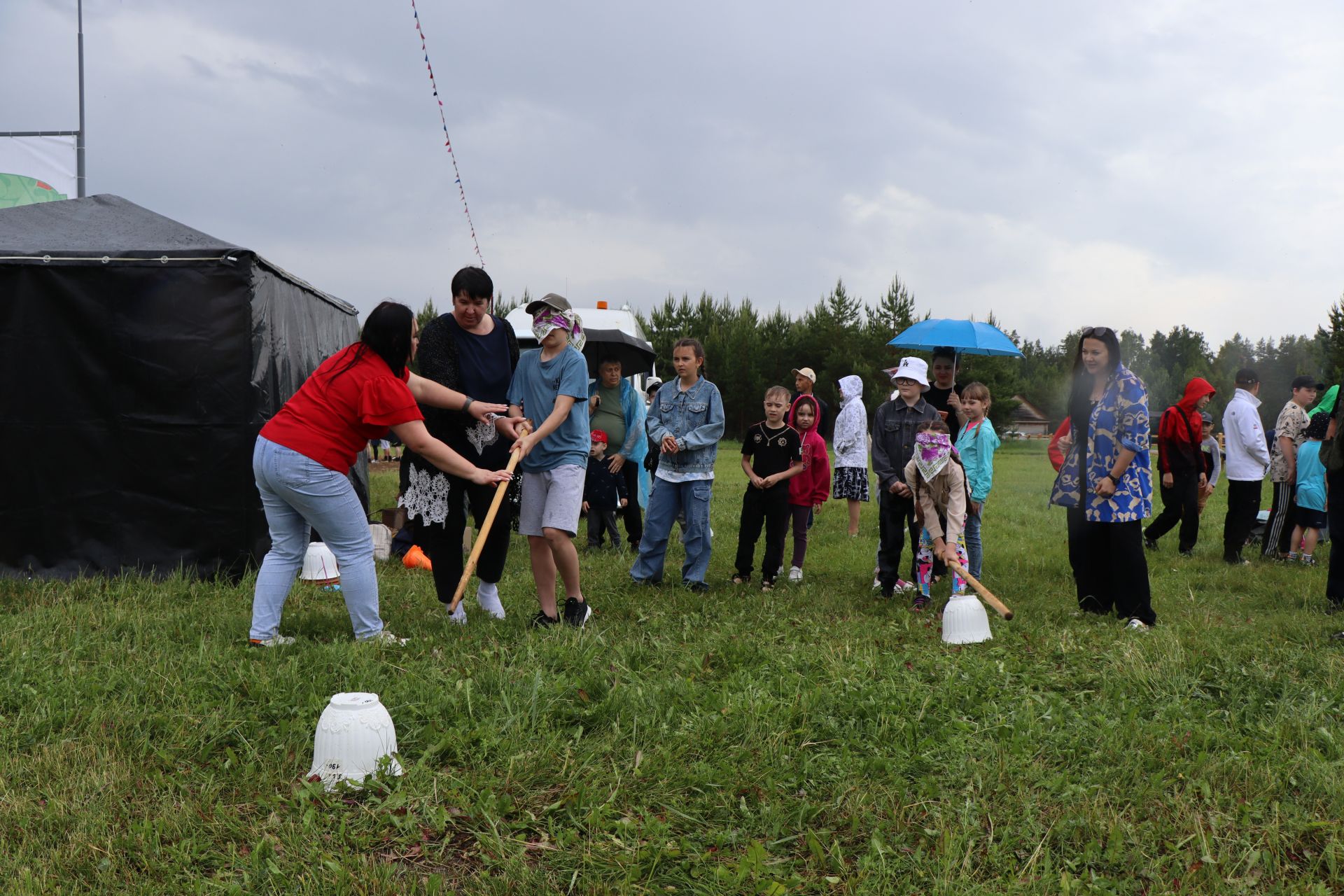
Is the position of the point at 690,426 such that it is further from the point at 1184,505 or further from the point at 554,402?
the point at 1184,505

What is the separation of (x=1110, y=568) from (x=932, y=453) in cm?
140

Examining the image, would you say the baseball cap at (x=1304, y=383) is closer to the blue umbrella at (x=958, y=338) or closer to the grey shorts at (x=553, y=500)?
the blue umbrella at (x=958, y=338)

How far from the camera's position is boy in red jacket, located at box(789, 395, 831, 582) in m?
7.90

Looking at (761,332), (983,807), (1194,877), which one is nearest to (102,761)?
(983,807)

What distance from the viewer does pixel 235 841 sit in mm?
2898

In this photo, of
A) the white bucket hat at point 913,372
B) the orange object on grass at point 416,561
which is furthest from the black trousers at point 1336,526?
the orange object on grass at point 416,561

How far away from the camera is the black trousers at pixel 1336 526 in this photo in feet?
19.1

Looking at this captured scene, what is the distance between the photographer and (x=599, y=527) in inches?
372

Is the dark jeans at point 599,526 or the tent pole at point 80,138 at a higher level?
the tent pole at point 80,138

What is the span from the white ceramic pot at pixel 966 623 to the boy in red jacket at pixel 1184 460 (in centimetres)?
501

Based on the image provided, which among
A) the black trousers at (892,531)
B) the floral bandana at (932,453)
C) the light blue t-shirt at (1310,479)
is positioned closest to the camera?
the floral bandana at (932,453)

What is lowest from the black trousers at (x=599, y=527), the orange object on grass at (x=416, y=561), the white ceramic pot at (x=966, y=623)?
the orange object on grass at (x=416, y=561)

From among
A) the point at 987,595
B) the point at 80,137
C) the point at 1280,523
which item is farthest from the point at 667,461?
the point at 80,137

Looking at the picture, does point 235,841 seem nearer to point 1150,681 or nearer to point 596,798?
point 596,798
